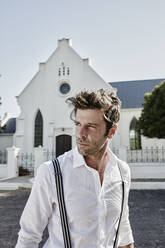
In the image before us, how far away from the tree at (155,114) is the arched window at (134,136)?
4.35 meters

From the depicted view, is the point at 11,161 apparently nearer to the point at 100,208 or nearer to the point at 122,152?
the point at 122,152

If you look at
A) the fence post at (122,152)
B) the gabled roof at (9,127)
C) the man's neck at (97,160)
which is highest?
the gabled roof at (9,127)

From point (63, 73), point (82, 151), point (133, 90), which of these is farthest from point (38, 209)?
point (133, 90)

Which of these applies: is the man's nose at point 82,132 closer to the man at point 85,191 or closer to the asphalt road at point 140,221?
the man at point 85,191

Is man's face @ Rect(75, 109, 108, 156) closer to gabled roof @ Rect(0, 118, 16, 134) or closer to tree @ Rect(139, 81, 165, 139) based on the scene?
tree @ Rect(139, 81, 165, 139)

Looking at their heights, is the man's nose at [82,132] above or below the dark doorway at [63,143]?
above

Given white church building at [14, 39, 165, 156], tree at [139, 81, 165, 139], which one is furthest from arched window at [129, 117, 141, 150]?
tree at [139, 81, 165, 139]

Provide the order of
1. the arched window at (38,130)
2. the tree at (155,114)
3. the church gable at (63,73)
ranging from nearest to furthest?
the tree at (155,114)
the church gable at (63,73)
the arched window at (38,130)

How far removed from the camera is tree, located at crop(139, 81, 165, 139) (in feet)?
40.0

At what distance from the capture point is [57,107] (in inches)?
659

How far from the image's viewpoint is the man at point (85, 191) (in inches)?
44.5

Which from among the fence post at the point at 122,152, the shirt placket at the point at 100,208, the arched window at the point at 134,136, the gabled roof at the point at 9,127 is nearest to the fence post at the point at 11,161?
the fence post at the point at 122,152

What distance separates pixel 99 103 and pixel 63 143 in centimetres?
1513

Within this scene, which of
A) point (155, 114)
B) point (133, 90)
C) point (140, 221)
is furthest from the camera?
point (133, 90)
